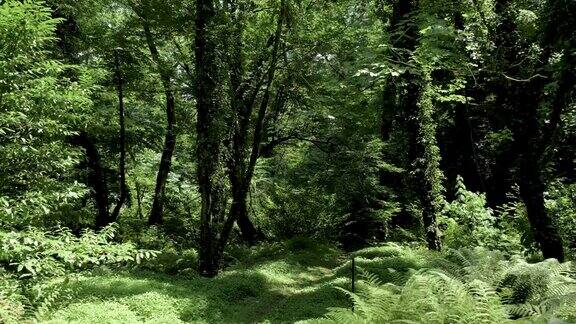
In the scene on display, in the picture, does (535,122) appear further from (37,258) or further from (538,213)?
(37,258)

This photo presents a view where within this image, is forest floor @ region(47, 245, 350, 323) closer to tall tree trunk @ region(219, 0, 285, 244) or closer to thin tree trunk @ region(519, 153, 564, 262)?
tall tree trunk @ region(219, 0, 285, 244)

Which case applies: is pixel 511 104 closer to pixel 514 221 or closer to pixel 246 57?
pixel 514 221

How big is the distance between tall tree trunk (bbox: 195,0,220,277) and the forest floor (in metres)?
0.67

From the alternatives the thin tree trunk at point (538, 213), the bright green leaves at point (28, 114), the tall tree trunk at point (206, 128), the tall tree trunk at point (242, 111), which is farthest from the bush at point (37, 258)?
the thin tree trunk at point (538, 213)

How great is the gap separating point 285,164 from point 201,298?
450 inches

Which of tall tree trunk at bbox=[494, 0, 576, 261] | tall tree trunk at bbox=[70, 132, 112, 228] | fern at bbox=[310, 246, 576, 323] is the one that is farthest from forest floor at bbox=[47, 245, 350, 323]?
tall tree trunk at bbox=[70, 132, 112, 228]

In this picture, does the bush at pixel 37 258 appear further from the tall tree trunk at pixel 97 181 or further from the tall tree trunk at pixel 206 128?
the tall tree trunk at pixel 97 181

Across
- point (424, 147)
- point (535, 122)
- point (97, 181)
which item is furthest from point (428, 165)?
point (97, 181)

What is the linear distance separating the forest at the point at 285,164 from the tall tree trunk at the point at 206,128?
42 mm

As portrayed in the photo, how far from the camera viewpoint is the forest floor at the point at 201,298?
7.38 m

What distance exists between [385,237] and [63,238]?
14.1 meters

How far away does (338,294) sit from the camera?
959 cm

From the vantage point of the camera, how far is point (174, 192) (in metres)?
22.0

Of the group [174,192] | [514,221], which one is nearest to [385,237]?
[514,221]
